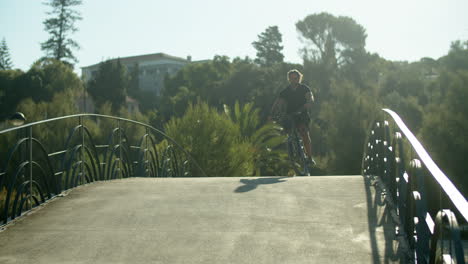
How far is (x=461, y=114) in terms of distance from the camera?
36.5 m

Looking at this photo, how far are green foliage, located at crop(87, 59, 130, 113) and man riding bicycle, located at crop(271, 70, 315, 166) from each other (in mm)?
50467

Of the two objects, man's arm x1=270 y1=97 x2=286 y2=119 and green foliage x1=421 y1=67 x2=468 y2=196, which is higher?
man's arm x1=270 y1=97 x2=286 y2=119

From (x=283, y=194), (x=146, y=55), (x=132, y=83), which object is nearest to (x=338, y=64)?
(x=132, y=83)

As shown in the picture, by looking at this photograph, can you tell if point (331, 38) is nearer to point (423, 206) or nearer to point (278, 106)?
point (278, 106)

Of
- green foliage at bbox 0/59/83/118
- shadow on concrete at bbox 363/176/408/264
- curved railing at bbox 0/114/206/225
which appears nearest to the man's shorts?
curved railing at bbox 0/114/206/225

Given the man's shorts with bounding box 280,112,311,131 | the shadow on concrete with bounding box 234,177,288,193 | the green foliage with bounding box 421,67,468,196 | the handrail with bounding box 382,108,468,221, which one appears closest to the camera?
the handrail with bounding box 382,108,468,221

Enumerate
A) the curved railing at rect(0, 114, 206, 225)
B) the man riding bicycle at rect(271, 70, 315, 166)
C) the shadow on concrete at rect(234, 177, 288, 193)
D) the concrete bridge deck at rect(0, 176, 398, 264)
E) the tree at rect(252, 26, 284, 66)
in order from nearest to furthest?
the concrete bridge deck at rect(0, 176, 398, 264) → the curved railing at rect(0, 114, 206, 225) → the shadow on concrete at rect(234, 177, 288, 193) → the man riding bicycle at rect(271, 70, 315, 166) → the tree at rect(252, 26, 284, 66)

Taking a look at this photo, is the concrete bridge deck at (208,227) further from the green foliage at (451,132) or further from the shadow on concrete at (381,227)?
the green foliage at (451,132)

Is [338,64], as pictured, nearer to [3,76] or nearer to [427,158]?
[3,76]

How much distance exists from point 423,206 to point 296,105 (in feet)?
20.3

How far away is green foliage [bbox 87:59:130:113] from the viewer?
59.4m

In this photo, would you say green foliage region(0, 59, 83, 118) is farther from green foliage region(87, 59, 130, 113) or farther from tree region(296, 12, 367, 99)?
tree region(296, 12, 367, 99)

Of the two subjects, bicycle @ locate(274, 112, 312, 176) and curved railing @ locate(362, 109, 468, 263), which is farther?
bicycle @ locate(274, 112, 312, 176)

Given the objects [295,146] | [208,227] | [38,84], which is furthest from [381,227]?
[38,84]
